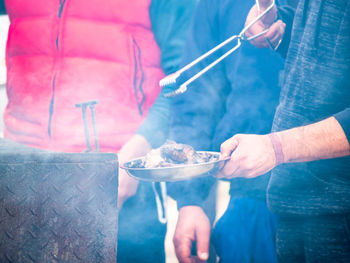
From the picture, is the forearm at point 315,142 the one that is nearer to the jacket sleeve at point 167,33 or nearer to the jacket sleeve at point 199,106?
the jacket sleeve at point 199,106

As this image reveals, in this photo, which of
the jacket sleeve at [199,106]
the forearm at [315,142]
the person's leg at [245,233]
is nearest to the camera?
the forearm at [315,142]

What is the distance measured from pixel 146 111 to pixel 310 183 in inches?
29.9

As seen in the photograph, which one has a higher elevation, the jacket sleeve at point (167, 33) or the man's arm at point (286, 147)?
the jacket sleeve at point (167, 33)

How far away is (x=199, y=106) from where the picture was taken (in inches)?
37.1

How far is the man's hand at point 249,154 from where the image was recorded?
0.59 meters

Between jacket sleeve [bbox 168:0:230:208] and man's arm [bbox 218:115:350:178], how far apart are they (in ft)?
0.80

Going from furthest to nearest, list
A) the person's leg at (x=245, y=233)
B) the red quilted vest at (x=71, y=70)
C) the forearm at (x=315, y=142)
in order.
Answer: the red quilted vest at (x=71, y=70) → the person's leg at (x=245, y=233) → the forearm at (x=315, y=142)

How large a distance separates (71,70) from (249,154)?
2.68ft

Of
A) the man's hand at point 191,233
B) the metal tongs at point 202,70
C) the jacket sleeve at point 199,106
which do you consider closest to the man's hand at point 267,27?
the metal tongs at point 202,70

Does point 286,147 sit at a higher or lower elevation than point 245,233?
higher

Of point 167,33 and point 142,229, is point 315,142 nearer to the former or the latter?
point 142,229

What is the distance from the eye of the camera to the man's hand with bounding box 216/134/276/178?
59 cm

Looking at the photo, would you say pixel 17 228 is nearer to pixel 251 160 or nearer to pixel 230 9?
pixel 251 160

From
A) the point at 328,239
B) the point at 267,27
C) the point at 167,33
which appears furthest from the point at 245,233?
the point at 167,33
